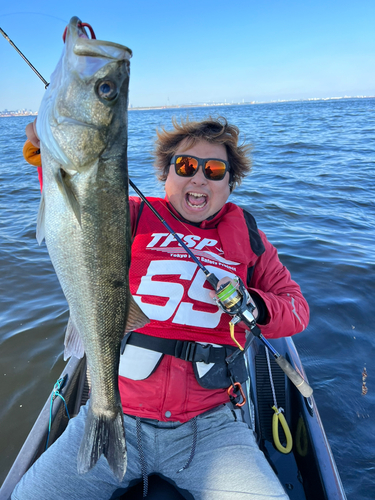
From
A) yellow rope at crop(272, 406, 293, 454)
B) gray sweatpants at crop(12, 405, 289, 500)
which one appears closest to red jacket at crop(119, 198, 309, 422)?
gray sweatpants at crop(12, 405, 289, 500)

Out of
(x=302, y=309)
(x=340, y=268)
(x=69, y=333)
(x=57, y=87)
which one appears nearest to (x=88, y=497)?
(x=69, y=333)

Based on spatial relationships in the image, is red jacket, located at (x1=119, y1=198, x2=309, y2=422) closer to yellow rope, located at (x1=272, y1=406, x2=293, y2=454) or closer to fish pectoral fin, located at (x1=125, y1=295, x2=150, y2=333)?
fish pectoral fin, located at (x1=125, y1=295, x2=150, y2=333)

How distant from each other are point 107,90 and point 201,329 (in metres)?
1.79

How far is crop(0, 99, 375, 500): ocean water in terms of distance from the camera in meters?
3.96

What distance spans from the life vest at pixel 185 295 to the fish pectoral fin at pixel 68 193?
3.88 ft

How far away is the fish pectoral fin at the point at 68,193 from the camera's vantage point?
5.54 feet

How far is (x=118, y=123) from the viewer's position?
174cm

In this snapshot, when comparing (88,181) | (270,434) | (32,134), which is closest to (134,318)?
(88,181)

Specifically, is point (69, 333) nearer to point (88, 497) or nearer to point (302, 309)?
point (88, 497)

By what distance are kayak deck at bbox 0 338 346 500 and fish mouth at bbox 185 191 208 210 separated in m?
1.81

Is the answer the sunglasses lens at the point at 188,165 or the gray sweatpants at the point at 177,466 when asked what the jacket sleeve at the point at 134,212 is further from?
the gray sweatpants at the point at 177,466

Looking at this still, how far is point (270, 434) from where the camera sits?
3439 millimetres

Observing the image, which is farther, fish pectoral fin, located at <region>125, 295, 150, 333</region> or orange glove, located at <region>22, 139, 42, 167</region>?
orange glove, located at <region>22, 139, 42, 167</region>

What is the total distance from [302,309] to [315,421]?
3.39ft
